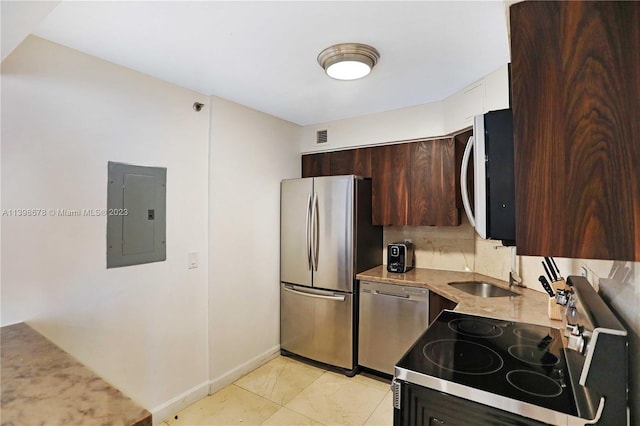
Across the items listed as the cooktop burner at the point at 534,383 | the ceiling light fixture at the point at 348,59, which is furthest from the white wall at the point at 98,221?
the cooktop burner at the point at 534,383

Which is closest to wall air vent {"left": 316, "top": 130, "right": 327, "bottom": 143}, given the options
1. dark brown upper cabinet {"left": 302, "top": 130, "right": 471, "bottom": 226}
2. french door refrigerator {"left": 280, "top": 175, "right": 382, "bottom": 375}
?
dark brown upper cabinet {"left": 302, "top": 130, "right": 471, "bottom": 226}

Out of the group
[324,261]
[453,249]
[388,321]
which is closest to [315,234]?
[324,261]

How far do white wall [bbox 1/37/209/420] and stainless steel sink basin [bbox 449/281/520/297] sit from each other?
2.12 meters

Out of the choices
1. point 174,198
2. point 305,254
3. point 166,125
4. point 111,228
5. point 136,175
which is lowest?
point 305,254

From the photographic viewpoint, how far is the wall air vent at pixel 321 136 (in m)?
3.39

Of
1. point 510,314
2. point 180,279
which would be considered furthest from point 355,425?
point 180,279

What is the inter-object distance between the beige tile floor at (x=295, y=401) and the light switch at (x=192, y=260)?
3.50 ft

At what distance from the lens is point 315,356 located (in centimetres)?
301

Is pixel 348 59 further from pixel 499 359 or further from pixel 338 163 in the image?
pixel 499 359

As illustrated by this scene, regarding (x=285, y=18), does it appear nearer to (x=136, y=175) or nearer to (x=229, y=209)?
(x=136, y=175)

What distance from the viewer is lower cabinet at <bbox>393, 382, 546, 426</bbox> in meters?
1.01

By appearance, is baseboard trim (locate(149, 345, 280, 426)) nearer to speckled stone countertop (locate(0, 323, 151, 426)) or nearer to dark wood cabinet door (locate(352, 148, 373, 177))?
speckled stone countertop (locate(0, 323, 151, 426))

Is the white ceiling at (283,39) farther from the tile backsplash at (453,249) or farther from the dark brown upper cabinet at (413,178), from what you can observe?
the tile backsplash at (453,249)

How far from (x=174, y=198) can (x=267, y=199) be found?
3.22 ft
